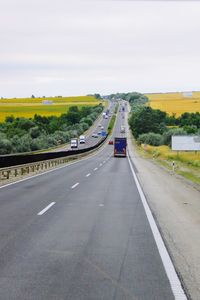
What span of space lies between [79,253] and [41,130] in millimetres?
120662

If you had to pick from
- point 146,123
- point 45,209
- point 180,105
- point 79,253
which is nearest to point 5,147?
point 146,123

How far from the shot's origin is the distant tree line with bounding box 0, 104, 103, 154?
86625 millimetres

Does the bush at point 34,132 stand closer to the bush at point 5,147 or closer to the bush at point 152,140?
the bush at point 152,140

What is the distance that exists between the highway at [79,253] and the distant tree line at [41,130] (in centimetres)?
6549

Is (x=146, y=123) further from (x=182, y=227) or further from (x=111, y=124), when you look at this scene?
(x=182, y=227)

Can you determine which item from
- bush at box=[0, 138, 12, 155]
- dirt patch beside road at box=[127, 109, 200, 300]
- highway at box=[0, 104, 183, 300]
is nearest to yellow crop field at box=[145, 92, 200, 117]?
bush at box=[0, 138, 12, 155]

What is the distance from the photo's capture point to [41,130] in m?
128

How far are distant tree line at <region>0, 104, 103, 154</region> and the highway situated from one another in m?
65.5

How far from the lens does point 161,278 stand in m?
6.83

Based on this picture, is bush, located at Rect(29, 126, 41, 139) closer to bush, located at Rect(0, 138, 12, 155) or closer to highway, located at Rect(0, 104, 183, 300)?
bush, located at Rect(0, 138, 12, 155)

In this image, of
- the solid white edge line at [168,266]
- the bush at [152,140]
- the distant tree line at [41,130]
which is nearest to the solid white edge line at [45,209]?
the solid white edge line at [168,266]

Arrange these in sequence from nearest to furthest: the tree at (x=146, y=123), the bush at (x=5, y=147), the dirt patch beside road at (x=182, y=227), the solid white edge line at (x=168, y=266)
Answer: the solid white edge line at (x=168, y=266), the dirt patch beside road at (x=182, y=227), the bush at (x=5, y=147), the tree at (x=146, y=123)

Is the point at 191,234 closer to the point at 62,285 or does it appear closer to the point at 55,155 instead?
the point at 62,285

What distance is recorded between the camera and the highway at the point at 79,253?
6.19 m
